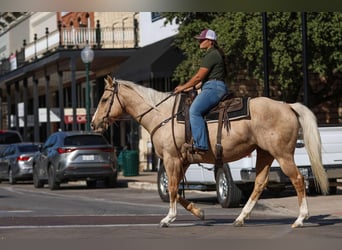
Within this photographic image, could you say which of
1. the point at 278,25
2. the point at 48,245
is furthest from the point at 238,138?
the point at 278,25

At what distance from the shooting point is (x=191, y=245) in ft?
35.9

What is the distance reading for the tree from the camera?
28.8 m

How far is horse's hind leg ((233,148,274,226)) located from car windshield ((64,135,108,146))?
14.9m

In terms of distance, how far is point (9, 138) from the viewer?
4147cm

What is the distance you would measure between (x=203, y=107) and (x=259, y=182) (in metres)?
1.43

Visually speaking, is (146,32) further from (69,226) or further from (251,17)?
(69,226)

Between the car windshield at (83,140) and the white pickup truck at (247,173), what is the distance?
8542 mm

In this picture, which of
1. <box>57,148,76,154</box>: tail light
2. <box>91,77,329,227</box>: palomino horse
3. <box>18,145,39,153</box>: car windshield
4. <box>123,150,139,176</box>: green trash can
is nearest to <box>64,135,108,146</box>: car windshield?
<box>57,148,76,154</box>: tail light

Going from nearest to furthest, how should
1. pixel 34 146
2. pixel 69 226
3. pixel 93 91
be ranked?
pixel 69 226, pixel 34 146, pixel 93 91

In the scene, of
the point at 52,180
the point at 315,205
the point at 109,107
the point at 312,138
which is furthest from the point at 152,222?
the point at 52,180

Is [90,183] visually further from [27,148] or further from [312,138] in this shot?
[312,138]

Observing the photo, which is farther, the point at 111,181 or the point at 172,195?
the point at 111,181

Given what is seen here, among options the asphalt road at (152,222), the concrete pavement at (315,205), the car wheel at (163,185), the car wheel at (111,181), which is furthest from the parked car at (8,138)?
the concrete pavement at (315,205)

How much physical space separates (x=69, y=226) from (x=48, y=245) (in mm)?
2846
